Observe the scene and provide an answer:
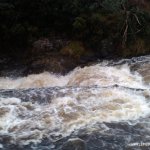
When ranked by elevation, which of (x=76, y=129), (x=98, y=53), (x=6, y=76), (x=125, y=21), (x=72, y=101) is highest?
(x=125, y=21)

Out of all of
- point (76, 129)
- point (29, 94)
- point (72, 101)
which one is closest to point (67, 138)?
point (76, 129)

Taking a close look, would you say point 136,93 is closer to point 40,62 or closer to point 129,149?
point 129,149

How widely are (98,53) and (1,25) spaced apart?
3487mm

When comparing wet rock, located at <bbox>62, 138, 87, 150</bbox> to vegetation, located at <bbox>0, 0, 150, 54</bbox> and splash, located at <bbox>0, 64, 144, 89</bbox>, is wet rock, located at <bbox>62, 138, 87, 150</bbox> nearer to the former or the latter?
splash, located at <bbox>0, 64, 144, 89</bbox>

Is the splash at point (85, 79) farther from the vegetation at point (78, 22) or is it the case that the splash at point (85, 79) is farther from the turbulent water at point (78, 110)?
the vegetation at point (78, 22)

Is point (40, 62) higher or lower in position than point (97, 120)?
higher

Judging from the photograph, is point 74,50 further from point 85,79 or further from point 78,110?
point 78,110

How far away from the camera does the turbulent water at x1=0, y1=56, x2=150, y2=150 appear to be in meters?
8.65

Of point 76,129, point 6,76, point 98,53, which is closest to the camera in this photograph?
point 76,129

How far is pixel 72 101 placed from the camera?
10297 millimetres

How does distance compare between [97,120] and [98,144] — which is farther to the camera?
[97,120]

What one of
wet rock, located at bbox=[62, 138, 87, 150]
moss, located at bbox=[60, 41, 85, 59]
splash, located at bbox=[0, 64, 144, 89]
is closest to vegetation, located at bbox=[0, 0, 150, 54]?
moss, located at bbox=[60, 41, 85, 59]

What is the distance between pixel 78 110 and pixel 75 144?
62.1 inches

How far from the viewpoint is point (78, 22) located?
13.7 metres
